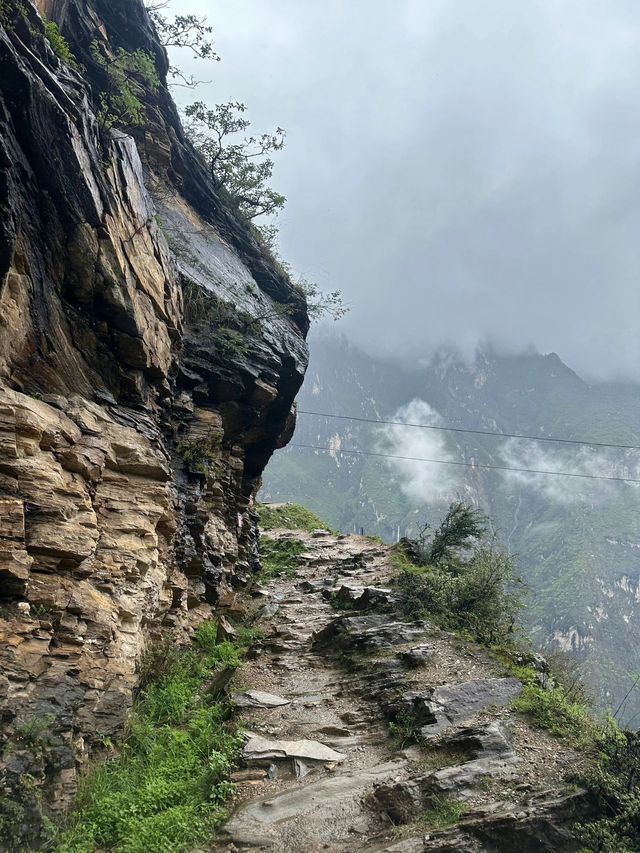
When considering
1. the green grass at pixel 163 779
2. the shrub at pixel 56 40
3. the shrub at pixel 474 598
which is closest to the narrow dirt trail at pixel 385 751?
the green grass at pixel 163 779

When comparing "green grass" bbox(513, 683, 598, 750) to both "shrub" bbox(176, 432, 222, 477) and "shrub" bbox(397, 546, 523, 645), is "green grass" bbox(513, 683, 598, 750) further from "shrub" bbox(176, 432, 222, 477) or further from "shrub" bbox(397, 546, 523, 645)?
"shrub" bbox(176, 432, 222, 477)

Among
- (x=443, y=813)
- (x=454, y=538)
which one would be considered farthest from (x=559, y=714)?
(x=454, y=538)

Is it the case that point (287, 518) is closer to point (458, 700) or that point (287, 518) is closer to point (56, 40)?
point (458, 700)

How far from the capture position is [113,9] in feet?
55.9

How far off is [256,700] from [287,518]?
2737 cm

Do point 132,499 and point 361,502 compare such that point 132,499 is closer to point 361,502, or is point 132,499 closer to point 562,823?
point 562,823

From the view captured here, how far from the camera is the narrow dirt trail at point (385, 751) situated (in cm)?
565

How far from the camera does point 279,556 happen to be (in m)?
23.7

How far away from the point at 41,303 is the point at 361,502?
14790 cm

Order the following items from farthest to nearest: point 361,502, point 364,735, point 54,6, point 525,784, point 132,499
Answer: point 361,502 < point 54,6 < point 132,499 < point 364,735 < point 525,784

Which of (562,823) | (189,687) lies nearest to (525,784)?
(562,823)

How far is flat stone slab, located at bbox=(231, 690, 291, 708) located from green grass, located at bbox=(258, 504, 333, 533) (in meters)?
22.8

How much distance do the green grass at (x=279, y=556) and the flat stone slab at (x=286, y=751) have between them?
39.6ft

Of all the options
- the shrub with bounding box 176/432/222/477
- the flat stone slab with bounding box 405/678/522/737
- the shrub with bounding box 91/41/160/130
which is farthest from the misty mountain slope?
the shrub with bounding box 91/41/160/130
